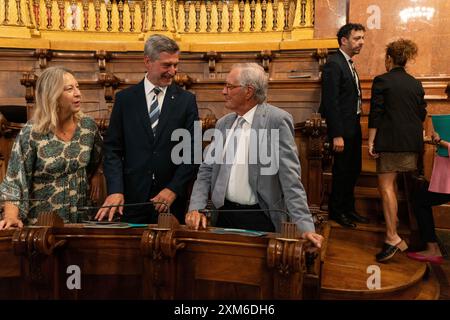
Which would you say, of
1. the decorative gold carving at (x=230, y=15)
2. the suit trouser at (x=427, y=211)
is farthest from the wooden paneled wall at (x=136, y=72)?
the suit trouser at (x=427, y=211)

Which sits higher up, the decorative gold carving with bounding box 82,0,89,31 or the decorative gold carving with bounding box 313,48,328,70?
the decorative gold carving with bounding box 82,0,89,31

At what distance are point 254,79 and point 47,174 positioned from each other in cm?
74

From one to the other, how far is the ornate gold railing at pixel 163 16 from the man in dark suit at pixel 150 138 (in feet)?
11.0

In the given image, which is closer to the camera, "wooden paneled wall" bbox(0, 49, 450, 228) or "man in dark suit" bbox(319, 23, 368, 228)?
"man in dark suit" bbox(319, 23, 368, 228)

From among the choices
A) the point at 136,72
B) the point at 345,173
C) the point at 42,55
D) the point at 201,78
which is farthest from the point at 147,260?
the point at 42,55

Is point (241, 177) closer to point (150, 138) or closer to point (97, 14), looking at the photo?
point (150, 138)

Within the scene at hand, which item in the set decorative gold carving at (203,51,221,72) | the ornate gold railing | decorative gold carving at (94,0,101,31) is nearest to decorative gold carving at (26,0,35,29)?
the ornate gold railing

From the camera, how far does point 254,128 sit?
143 centimetres

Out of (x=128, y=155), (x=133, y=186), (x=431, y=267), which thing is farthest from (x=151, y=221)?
(x=431, y=267)

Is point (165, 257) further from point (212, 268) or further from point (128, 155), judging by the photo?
point (128, 155)

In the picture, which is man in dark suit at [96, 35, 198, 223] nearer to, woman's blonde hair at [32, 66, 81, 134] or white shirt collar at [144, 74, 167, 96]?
white shirt collar at [144, 74, 167, 96]

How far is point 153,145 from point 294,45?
3089mm

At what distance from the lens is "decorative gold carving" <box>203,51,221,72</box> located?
4.17m

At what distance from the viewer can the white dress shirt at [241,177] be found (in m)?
1.45
